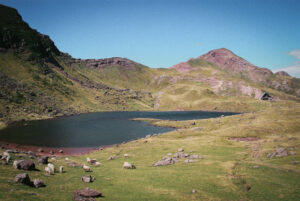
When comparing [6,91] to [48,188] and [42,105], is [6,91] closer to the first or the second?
[42,105]

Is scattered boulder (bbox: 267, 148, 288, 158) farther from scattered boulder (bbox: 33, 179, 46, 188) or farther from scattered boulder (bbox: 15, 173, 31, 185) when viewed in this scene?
scattered boulder (bbox: 15, 173, 31, 185)

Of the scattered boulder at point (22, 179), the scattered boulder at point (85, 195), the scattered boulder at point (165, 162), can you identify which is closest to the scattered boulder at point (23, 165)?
the scattered boulder at point (22, 179)

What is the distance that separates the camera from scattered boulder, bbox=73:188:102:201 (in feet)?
68.3

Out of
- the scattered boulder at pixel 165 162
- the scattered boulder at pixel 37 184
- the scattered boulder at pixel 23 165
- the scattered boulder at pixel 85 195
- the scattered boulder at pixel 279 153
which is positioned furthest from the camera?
the scattered boulder at pixel 165 162

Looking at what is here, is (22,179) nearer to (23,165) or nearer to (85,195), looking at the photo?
(23,165)

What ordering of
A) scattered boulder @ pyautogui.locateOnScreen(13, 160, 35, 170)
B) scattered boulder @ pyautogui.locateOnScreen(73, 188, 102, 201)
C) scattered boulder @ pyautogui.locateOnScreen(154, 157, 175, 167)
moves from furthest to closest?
scattered boulder @ pyautogui.locateOnScreen(154, 157, 175, 167)
scattered boulder @ pyautogui.locateOnScreen(13, 160, 35, 170)
scattered boulder @ pyautogui.locateOnScreen(73, 188, 102, 201)

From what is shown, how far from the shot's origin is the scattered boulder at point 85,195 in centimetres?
2083

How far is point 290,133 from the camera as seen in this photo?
2726 inches

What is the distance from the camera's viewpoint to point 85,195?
70.8 feet

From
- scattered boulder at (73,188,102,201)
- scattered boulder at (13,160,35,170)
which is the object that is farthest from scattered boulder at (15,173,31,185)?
scattered boulder at (13,160,35,170)

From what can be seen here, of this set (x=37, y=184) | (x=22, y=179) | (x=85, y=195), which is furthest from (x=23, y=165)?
(x=85, y=195)

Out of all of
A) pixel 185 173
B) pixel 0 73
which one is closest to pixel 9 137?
pixel 185 173

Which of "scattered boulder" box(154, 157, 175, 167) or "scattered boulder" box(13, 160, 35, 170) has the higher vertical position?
"scattered boulder" box(13, 160, 35, 170)

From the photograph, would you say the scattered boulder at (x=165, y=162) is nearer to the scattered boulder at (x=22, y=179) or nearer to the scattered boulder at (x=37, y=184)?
the scattered boulder at (x=37, y=184)
